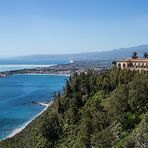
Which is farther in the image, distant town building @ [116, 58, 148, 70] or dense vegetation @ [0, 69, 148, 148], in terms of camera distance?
distant town building @ [116, 58, 148, 70]

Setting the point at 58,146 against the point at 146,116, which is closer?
the point at 146,116

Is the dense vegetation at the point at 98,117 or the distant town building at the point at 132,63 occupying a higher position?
the distant town building at the point at 132,63

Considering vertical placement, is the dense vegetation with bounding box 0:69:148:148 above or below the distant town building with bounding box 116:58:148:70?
below

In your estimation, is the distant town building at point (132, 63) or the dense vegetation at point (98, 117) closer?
the dense vegetation at point (98, 117)

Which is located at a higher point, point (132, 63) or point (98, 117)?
point (132, 63)

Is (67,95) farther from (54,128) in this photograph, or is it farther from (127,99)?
(127,99)

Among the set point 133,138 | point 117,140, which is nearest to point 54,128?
point 117,140

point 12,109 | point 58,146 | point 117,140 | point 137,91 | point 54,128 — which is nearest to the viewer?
point 117,140

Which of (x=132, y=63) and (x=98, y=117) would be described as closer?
(x=98, y=117)
